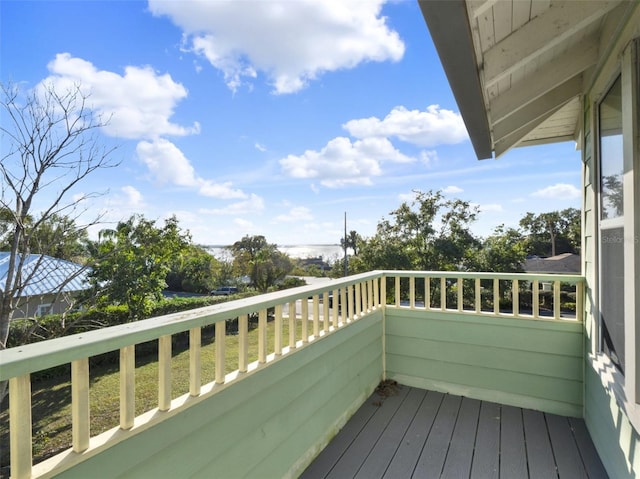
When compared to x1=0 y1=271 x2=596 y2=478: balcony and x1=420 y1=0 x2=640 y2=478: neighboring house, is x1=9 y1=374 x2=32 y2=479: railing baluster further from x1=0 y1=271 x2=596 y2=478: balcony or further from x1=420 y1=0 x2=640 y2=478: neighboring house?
x1=420 y1=0 x2=640 y2=478: neighboring house

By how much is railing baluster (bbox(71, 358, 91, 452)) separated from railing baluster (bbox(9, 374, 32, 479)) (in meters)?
0.09

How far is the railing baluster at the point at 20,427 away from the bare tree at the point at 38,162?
3220mm

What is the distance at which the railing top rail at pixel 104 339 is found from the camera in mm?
730

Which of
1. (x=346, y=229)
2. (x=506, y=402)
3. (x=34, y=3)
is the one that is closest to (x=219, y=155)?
(x=346, y=229)

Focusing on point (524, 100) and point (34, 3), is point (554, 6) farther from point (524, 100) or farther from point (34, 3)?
point (34, 3)

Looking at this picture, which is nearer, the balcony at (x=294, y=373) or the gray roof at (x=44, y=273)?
the balcony at (x=294, y=373)

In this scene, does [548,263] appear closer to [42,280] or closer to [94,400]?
[42,280]

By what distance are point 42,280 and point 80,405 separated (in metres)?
3.59

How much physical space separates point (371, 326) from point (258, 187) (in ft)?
62.9

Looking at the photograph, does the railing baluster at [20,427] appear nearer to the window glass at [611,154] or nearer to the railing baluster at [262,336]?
the railing baluster at [262,336]

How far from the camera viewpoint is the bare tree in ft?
10.1

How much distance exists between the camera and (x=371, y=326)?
9.18ft

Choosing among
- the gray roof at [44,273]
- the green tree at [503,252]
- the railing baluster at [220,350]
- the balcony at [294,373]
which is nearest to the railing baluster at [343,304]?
the balcony at [294,373]

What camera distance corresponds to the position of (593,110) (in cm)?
197
